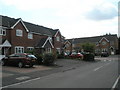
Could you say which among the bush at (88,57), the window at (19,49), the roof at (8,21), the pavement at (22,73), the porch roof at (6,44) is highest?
the roof at (8,21)

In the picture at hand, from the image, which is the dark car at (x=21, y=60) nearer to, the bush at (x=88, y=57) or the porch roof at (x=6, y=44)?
the porch roof at (x=6, y=44)

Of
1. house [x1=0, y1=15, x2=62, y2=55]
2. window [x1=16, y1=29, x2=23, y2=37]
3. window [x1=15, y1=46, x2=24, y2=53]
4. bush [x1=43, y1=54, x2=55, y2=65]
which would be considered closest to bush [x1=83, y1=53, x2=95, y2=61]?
house [x1=0, y1=15, x2=62, y2=55]

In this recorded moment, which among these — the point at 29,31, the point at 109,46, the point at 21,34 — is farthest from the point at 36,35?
the point at 109,46

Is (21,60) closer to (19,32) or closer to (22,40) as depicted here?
(19,32)

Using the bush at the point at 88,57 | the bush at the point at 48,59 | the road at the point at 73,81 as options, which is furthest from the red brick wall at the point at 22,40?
the road at the point at 73,81

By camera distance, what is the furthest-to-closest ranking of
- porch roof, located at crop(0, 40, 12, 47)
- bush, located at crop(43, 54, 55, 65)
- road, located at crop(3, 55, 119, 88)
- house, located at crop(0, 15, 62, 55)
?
house, located at crop(0, 15, 62, 55) → porch roof, located at crop(0, 40, 12, 47) → bush, located at crop(43, 54, 55, 65) → road, located at crop(3, 55, 119, 88)

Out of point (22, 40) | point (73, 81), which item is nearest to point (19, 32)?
point (22, 40)

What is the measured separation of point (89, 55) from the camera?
128 feet

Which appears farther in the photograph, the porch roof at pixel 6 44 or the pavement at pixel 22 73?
the porch roof at pixel 6 44

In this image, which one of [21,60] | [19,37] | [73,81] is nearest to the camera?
[73,81]

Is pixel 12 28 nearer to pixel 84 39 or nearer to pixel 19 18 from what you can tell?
pixel 19 18

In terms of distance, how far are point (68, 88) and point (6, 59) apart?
49.4 ft

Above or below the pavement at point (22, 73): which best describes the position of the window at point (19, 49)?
above

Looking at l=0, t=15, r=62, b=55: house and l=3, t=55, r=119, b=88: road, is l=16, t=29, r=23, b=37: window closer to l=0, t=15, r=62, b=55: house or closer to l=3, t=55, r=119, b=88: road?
l=0, t=15, r=62, b=55: house
